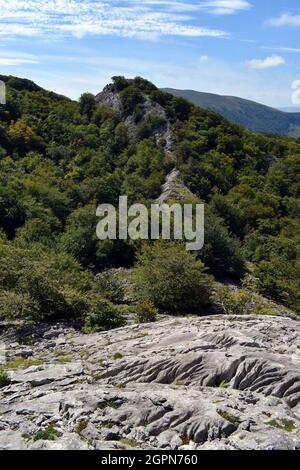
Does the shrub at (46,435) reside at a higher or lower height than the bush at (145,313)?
higher

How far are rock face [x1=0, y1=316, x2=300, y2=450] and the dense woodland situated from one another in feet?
21.0

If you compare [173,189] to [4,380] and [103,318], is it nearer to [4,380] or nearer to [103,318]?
[103,318]

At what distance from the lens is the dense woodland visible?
2734cm

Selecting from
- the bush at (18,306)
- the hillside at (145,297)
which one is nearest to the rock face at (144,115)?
the hillside at (145,297)

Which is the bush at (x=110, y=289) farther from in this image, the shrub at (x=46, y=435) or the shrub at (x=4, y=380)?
the shrub at (x=46, y=435)

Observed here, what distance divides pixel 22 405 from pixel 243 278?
27813mm

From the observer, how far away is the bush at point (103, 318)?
2403 centimetres

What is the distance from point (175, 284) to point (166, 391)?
14.0 metres

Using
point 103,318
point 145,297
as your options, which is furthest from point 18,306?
point 145,297

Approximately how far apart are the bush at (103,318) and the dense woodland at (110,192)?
0.06 metres

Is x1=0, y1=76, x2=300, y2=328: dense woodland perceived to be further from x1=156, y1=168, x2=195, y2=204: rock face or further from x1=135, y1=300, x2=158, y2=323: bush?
x1=135, y1=300, x2=158, y2=323: bush

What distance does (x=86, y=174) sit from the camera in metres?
61.7

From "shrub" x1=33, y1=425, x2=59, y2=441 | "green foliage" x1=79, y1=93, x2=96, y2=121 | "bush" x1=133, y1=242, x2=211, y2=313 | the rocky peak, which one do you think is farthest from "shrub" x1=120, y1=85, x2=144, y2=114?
"shrub" x1=33, y1=425, x2=59, y2=441

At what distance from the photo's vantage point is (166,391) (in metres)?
14.3
